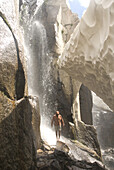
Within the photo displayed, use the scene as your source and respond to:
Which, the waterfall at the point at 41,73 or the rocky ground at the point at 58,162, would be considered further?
the waterfall at the point at 41,73

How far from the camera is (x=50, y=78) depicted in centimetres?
816

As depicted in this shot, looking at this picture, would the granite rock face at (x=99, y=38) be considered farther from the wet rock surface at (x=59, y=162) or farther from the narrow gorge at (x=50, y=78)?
the wet rock surface at (x=59, y=162)

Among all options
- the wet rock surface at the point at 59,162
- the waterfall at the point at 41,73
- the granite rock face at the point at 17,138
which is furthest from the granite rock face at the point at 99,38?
the waterfall at the point at 41,73

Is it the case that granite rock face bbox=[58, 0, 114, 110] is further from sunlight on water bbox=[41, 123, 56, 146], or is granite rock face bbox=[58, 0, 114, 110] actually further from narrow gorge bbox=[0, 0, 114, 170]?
sunlight on water bbox=[41, 123, 56, 146]

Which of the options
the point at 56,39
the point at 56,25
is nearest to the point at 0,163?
the point at 56,39

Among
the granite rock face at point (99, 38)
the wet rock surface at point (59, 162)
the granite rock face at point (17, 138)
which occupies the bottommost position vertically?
the wet rock surface at point (59, 162)

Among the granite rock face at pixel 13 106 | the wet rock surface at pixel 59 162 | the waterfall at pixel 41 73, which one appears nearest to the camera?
the granite rock face at pixel 13 106

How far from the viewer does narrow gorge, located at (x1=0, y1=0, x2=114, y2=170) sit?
252cm

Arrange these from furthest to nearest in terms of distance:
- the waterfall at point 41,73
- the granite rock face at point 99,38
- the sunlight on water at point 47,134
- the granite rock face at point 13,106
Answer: the waterfall at point 41,73 → the sunlight on water at point 47,134 → the granite rock face at point 13,106 → the granite rock face at point 99,38

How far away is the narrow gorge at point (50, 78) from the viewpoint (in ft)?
8.26

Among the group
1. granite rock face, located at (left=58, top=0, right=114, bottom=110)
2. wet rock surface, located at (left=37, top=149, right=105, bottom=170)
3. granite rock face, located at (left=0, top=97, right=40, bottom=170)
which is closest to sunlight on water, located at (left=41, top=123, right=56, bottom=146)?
wet rock surface, located at (left=37, top=149, right=105, bottom=170)

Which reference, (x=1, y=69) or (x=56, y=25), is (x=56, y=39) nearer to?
(x=56, y=25)

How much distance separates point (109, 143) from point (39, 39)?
9832mm

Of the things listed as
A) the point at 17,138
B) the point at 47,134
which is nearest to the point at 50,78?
the point at 47,134
